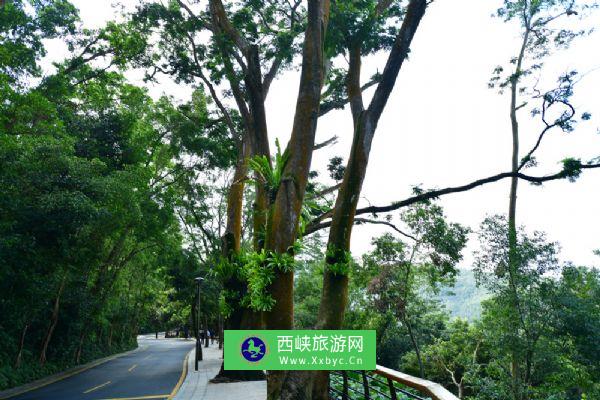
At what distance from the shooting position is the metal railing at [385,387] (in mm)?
3121

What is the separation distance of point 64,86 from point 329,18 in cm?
1043

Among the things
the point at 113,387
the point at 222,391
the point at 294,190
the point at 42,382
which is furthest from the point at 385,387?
the point at 42,382

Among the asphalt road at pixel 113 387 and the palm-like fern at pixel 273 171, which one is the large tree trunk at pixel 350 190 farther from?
the asphalt road at pixel 113 387

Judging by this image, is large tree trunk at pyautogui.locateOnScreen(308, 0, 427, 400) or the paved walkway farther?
the paved walkway

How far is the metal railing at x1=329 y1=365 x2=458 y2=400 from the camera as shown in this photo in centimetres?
312

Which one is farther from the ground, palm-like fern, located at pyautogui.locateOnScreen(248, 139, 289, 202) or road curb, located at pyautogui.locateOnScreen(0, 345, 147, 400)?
palm-like fern, located at pyautogui.locateOnScreen(248, 139, 289, 202)

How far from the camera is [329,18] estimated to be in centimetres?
789

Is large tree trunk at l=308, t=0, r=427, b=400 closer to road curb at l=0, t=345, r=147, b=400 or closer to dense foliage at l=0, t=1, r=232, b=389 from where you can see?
dense foliage at l=0, t=1, r=232, b=389

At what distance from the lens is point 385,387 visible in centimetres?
636

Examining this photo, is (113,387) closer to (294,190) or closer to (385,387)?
(385,387)

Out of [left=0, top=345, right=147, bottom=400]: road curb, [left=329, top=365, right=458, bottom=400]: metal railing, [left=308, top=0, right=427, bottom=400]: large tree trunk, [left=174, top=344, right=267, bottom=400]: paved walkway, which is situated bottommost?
[left=0, top=345, right=147, bottom=400]: road curb

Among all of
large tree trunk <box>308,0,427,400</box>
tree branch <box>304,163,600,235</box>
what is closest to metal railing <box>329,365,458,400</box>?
large tree trunk <box>308,0,427,400</box>

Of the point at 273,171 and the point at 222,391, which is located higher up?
the point at 273,171

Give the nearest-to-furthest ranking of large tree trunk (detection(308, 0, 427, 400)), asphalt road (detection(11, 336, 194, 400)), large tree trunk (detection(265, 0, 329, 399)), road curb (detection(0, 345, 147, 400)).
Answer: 1. large tree trunk (detection(265, 0, 329, 399))
2. large tree trunk (detection(308, 0, 427, 400))
3. asphalt road (detection(11, 336, 194, 400))
4. road curb (detection(0, 345, 147, 400))
